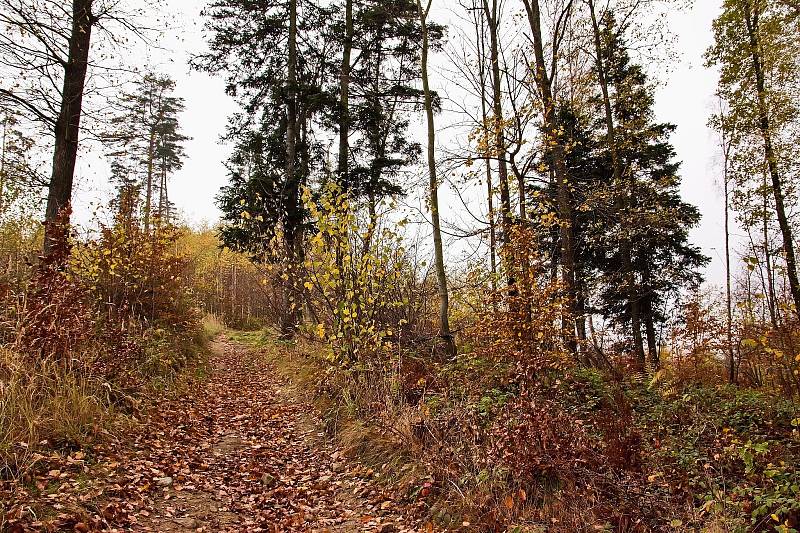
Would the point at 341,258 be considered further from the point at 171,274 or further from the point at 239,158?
the point at 239,158

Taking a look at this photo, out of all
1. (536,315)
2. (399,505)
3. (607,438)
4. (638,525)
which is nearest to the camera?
(638,525)

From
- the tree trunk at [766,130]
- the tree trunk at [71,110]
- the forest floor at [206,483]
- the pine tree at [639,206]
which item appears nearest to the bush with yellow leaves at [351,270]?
the forest floor at [206,483]

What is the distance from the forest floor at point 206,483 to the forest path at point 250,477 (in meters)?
0.01

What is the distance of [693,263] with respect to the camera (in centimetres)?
1430

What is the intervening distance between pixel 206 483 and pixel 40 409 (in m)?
1.72

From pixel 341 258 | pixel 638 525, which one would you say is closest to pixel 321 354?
pixel 341 258

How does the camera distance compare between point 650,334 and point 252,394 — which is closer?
point 252,394

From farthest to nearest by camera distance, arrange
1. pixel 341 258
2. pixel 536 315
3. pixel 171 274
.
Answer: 1. pixel 171 274
2. pixel 341 258
3. pixel 536 315

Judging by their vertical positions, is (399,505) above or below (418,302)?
below

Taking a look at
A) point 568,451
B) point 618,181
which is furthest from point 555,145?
point 568,451

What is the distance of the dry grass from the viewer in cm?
389

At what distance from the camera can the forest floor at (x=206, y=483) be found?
3.68 m

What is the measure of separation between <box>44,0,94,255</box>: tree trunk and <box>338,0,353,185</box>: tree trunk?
24.8 ft

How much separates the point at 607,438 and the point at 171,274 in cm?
908
